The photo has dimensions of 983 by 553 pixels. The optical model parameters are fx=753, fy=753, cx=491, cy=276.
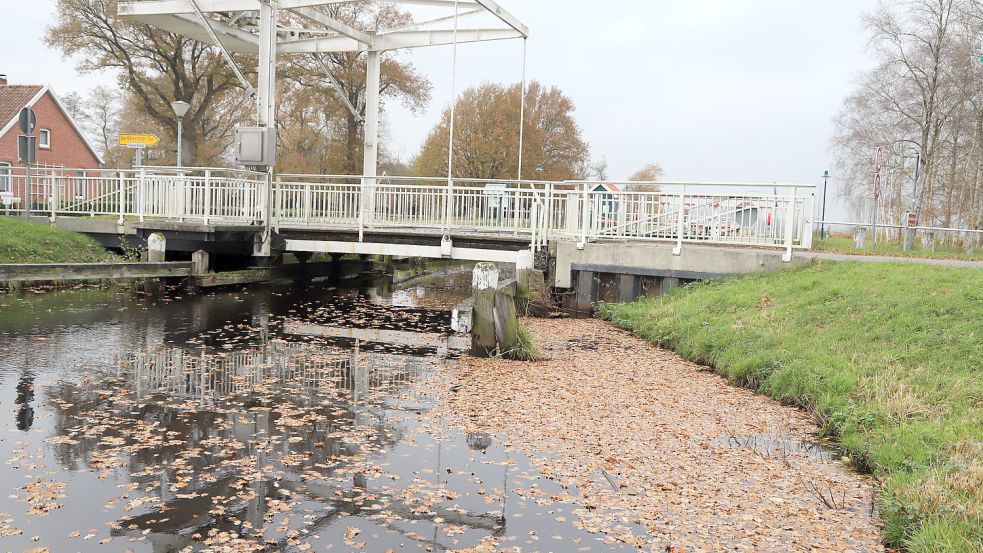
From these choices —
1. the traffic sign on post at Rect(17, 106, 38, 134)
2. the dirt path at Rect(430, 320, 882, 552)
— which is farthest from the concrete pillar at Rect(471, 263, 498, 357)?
the traffic sign on post at Rect(17, 106, 38, 134)

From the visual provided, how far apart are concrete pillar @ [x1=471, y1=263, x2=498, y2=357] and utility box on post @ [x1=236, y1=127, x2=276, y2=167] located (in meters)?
8.05

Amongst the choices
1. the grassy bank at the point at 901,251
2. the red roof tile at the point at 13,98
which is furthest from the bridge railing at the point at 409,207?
the red roof tile at the point at 13,98

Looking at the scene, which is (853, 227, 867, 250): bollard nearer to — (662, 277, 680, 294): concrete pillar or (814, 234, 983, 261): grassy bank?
(814, 234, 983, 261): grassy bank

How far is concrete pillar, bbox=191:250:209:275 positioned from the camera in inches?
648

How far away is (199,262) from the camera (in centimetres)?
1658

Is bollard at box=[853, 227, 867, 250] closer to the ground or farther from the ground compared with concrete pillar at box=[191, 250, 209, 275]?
farther from the ground

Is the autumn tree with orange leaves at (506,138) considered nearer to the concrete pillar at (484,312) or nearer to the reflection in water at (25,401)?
the concrete pillar at (484,312)

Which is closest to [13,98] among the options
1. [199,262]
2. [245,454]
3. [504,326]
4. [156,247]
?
[156,247]

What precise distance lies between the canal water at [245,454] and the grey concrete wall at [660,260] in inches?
197

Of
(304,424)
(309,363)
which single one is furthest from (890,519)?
(309,363)

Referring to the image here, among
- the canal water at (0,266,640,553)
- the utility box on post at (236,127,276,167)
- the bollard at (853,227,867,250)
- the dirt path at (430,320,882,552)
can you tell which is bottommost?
the dirt path at (430,320,882,552)

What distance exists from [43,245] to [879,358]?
16.2 metres

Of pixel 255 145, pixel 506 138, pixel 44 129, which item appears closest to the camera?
pixel 255 145

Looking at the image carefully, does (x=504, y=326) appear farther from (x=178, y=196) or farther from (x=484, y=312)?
(x=178, y=196)
